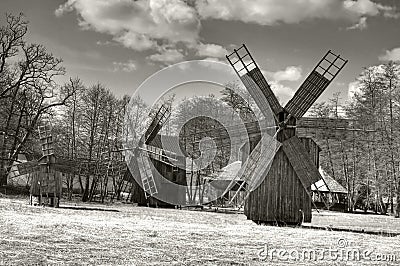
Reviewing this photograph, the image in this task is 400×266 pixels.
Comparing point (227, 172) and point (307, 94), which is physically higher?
point (307, 94)

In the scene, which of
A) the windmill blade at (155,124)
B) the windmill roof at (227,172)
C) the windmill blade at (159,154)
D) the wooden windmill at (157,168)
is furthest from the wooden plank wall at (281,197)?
the windmill roof at (227,172)

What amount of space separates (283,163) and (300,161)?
759mm

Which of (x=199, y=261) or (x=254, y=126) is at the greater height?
(x=254, y=126)

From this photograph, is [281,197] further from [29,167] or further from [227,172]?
[227,172]

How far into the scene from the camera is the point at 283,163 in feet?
71.1

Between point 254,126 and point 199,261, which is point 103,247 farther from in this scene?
point 254,126

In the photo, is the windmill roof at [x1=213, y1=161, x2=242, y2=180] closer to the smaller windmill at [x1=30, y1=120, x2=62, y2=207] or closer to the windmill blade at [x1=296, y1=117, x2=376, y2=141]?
the smaller windmill at [x1=30, y1=120, x2=62, y2=207]

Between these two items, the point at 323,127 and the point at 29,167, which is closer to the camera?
the point at 323,127

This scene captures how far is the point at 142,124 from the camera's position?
44.6 m

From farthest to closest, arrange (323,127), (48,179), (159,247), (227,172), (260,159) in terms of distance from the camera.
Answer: (227,172) < (48,179) < (323,127) < (260,159) < (159,247)

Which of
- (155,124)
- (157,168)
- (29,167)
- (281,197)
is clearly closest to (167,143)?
(155,124)

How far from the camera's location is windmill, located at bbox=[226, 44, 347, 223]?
21422 millimetres

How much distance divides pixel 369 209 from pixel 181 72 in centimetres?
3907

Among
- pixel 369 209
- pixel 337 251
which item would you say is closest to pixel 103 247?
pixel 337 251
